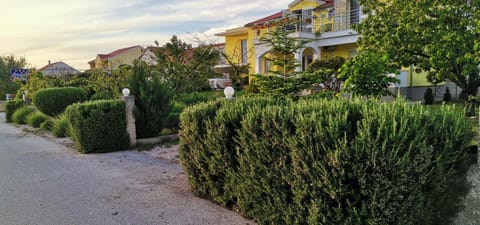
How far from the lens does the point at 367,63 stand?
6.36 meters

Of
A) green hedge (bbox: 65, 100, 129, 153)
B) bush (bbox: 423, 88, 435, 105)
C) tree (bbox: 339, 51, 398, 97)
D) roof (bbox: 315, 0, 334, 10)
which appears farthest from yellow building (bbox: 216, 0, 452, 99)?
tree (bbox: 339, 51, 398, 97)

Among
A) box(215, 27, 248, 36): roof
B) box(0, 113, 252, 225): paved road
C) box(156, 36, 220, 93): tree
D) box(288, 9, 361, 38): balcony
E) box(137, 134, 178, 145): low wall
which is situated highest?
box(215, 27, 248, 36): roof

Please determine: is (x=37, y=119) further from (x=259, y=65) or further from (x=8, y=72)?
(x=8, y=72)

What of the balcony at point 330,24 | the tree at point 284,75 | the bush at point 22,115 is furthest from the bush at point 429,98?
the bush at point 22,115

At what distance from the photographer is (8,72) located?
43.9 meters

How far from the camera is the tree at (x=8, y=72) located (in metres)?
40.3

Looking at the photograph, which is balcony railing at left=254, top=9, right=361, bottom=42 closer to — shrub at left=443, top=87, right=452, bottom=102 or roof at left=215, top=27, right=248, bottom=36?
shrub at left=443, top=87, right=452, bottom=102

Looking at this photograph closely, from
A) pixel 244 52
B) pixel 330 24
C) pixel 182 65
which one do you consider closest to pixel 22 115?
pixel 182 65

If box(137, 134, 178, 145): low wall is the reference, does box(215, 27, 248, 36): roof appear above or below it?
above

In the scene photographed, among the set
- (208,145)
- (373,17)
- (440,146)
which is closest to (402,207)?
(440,146)

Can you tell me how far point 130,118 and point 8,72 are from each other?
43.9m

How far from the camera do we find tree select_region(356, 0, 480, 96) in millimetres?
9906

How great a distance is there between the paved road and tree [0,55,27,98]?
110 feet

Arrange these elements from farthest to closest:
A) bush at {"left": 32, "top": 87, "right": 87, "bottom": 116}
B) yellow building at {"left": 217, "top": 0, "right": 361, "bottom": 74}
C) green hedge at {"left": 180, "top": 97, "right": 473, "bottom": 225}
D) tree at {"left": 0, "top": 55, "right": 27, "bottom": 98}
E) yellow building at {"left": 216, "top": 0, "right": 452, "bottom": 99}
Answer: tree at {"left": 0, "top": 55, "right": 27, "bottom": 98} < yellow building at {"left": 217, "top": 0, "right": 361, "bottom": 74} < yellow building at {"left": 216, "top": 0, "right": 452, "bottom": 99} < bush at {"left": 32, "top": 87, "right": 87, "bottom": 116} < green hedge at {"left": 180, "top": 97, "right": 473, "bottom": 225}
